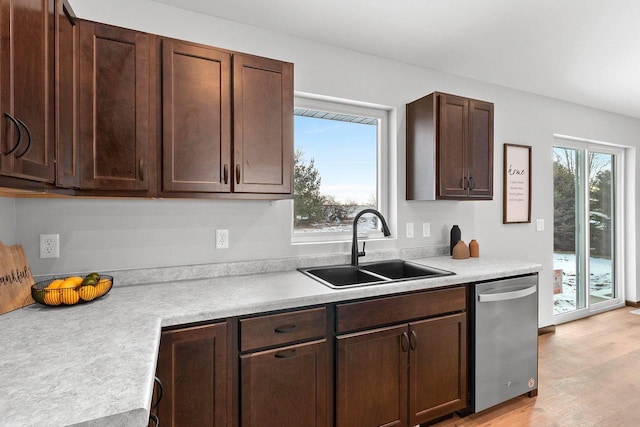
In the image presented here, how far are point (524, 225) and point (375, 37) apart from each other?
7.74 feet

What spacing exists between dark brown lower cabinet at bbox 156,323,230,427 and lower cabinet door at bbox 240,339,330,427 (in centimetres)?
10

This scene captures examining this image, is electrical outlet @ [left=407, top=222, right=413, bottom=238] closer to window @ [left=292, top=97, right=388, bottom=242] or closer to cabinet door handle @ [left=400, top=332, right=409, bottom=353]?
window @ [left=292, top=97, right=388, bottom=242]

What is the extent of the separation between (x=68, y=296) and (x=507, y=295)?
7.88ft

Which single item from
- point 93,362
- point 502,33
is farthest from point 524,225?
point 93,362

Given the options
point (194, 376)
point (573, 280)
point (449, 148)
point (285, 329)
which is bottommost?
point (573, 280)

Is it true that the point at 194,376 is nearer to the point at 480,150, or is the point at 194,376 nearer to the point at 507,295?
the point at 507,295

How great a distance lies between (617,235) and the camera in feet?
14.7

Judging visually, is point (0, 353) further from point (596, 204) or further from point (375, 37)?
point (596, 204)

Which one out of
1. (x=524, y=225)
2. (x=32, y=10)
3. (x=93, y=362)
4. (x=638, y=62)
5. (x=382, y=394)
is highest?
(x=638, y=62)

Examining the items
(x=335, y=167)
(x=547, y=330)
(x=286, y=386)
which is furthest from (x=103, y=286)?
(x=547, y=330)

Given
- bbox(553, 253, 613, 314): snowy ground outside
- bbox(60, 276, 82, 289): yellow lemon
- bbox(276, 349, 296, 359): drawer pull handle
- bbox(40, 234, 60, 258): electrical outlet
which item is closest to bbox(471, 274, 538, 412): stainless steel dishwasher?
bbox(276, 349, 296, 359): drawer pull handle

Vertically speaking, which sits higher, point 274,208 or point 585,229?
point 274,208

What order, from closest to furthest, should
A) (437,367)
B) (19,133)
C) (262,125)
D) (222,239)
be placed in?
1. (19,133)
2. (262,125)
3. (437,367)
4. (222,239)

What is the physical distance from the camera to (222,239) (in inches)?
84.7
